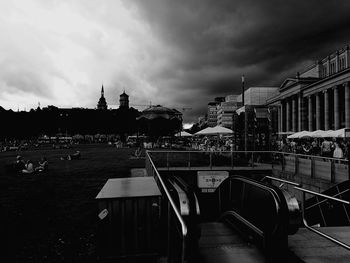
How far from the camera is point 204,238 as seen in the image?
5.86 meters

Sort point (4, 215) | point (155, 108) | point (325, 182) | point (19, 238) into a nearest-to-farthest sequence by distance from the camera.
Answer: point (19, 238) < point (4, 215) < point (325, 182) < point (155, 108)

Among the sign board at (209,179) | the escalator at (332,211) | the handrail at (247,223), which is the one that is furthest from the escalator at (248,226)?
the sign board at (209,179)

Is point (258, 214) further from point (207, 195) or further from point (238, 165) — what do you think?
point (238, 165)

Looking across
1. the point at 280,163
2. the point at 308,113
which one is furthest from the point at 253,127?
the point at 308,113

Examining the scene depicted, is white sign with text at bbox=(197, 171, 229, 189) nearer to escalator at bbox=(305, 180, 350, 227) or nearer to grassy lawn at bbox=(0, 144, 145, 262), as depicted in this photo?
escalator at bbox=(305, 180, 350, 227)

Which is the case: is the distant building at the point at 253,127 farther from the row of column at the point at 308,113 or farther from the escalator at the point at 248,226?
the row of column at the point at 308,113

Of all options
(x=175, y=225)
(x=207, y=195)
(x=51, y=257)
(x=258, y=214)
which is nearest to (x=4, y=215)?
(x=51, y=257)

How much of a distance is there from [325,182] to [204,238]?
Result: 933 centimetres

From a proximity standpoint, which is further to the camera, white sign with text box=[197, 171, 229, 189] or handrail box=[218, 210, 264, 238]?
white sign with text box=[197, 171, 229, 189]

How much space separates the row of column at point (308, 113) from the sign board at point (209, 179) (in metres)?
47.8

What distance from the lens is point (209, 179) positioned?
1684 centimetres

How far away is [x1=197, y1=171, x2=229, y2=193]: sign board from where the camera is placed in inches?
657

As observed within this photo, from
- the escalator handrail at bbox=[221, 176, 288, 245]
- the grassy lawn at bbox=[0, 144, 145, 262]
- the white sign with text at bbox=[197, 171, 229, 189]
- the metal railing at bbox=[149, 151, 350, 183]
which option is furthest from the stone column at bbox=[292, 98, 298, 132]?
the escalator handrail at bbox=[221, 176, 288, 245]

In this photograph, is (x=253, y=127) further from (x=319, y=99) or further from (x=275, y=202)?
(x=319, y=99)
